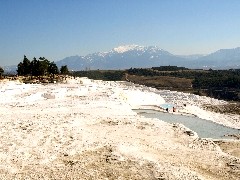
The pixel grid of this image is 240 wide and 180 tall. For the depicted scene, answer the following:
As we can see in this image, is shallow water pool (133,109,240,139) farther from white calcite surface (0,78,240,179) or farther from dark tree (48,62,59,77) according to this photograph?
dark tree (48,62,59,77)

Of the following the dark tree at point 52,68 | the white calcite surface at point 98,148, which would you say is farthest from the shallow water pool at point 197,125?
the dark tree at point 52,68

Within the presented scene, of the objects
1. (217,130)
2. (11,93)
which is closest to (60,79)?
(11,93)

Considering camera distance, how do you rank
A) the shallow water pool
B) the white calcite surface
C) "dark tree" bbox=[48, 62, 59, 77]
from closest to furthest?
the white calcite surface < the shallow water pool < "dark tree" bbox=[48, 62, 59, 77]

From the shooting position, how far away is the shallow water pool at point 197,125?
48281 mm

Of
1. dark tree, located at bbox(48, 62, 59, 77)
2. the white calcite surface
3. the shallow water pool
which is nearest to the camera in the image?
the white calcite surface

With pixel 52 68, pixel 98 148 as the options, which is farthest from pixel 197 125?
pixel 52 68

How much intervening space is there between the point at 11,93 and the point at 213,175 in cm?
4181

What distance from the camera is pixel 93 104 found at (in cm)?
5284

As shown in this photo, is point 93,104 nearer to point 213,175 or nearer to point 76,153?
point 76,153

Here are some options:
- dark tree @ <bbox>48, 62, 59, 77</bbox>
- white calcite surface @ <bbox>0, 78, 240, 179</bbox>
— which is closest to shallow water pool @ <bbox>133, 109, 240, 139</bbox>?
white calcite surface @ <bbox>0, 78, 240, 179</bbox>

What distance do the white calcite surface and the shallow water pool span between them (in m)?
7.82

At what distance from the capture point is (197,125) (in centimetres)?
5372

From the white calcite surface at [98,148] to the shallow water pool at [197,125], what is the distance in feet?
25.7

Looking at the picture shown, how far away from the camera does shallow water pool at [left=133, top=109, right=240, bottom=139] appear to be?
48.3 m
